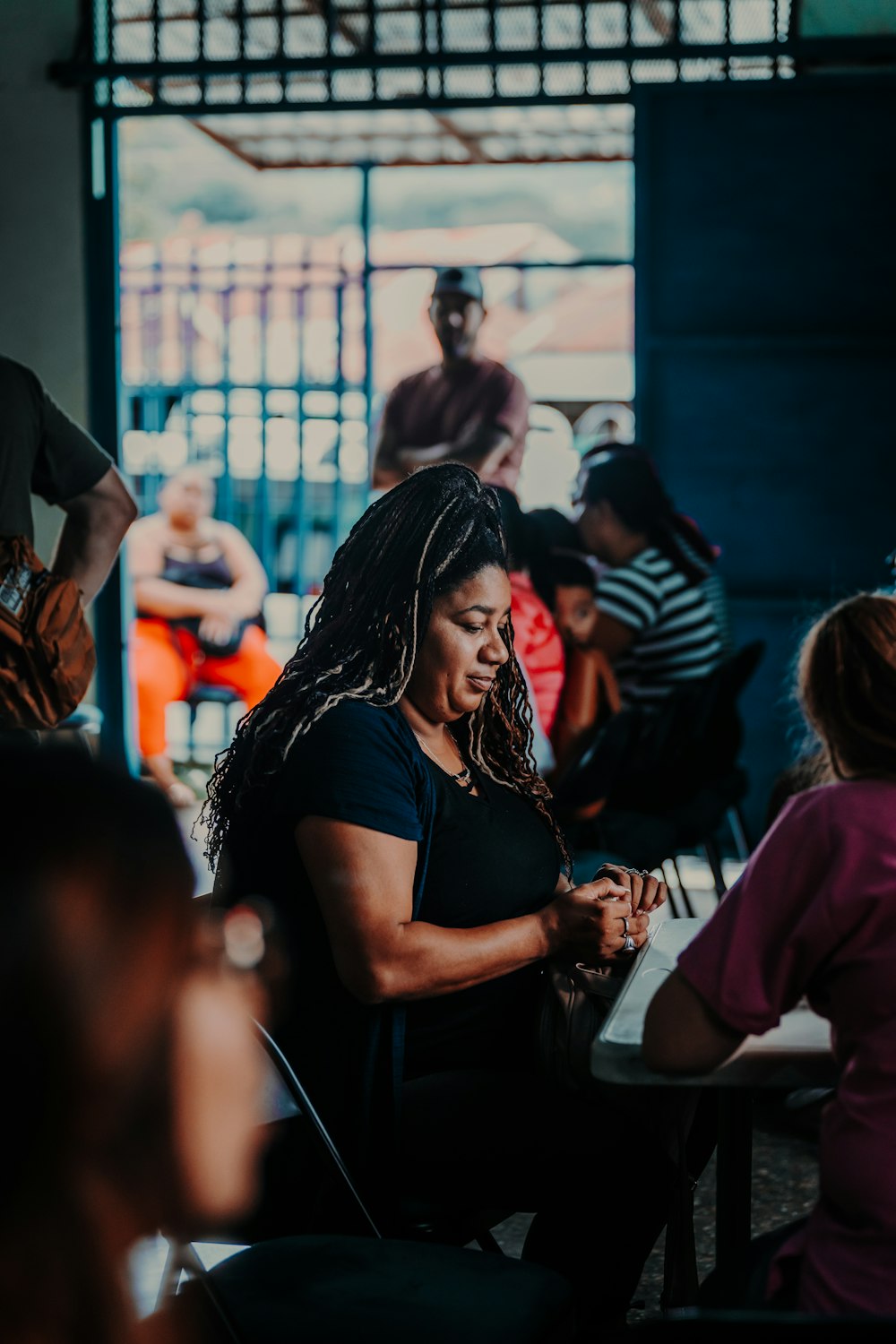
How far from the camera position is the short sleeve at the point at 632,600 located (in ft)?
14.0

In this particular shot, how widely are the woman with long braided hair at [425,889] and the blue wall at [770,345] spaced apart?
10.6 feet

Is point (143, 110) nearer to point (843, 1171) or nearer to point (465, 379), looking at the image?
point (465, 379)

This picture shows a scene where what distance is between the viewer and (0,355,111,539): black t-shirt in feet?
10.2

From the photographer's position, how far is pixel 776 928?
1.36 meters

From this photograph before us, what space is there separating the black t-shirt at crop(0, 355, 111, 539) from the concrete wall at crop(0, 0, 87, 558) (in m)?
1.92

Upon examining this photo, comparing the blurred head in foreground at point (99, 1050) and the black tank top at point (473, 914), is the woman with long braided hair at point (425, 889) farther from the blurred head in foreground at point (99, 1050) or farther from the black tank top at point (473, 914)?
the blurred head in foreground at point (99, 1050)

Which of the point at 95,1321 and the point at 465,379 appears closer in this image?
the point at 95,1321

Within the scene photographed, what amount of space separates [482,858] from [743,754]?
3.46 m

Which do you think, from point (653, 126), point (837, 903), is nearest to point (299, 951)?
point (837, 903)

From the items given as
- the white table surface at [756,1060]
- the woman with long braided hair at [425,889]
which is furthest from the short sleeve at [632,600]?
the white table surface at [756,1060]

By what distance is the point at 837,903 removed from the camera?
4.42ft

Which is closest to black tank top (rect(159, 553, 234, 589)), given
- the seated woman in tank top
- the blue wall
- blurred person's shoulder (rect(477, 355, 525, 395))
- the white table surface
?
the seated woman in tank top

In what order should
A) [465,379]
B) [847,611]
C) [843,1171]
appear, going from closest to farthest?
1. [843,1171]
2. [847,611]
3. [465,379]

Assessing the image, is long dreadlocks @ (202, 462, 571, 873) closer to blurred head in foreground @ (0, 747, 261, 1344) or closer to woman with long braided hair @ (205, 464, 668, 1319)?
woman with long braided hair @ (205, 464, 668, 1319)
